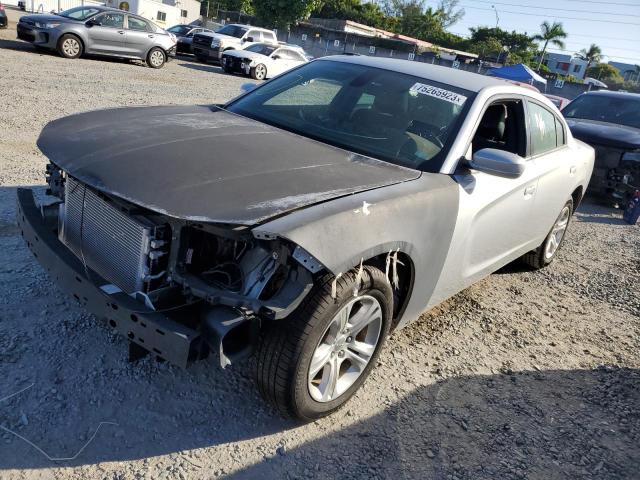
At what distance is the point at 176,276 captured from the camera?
7.95 ft

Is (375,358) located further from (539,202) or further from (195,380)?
(539,202)

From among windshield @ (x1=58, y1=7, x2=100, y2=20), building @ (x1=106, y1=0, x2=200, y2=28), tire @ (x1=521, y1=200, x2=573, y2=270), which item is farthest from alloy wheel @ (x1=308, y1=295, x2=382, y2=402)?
building @ (x1=106, y1=0, x2=200, y2=28)

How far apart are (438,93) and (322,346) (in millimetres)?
1940

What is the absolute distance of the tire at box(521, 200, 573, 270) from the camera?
5164mm

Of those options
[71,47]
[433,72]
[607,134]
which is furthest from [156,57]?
[433,72]

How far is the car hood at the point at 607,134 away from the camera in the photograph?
26.5 ft

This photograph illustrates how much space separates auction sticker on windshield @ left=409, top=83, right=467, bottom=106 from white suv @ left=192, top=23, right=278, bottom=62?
19.1 metres

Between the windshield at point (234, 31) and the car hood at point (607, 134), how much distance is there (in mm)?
17096

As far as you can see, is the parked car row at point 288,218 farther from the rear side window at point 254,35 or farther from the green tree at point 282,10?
the green tree at point 282,10

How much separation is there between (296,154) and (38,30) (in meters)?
14.6

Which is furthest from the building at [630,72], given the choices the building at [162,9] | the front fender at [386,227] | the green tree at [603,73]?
the front fender at [386,227]

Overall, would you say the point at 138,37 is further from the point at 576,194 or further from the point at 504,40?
the point at 504,40

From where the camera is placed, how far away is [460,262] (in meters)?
3.45

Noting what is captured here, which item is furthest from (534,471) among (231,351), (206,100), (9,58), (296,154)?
(9,58)
